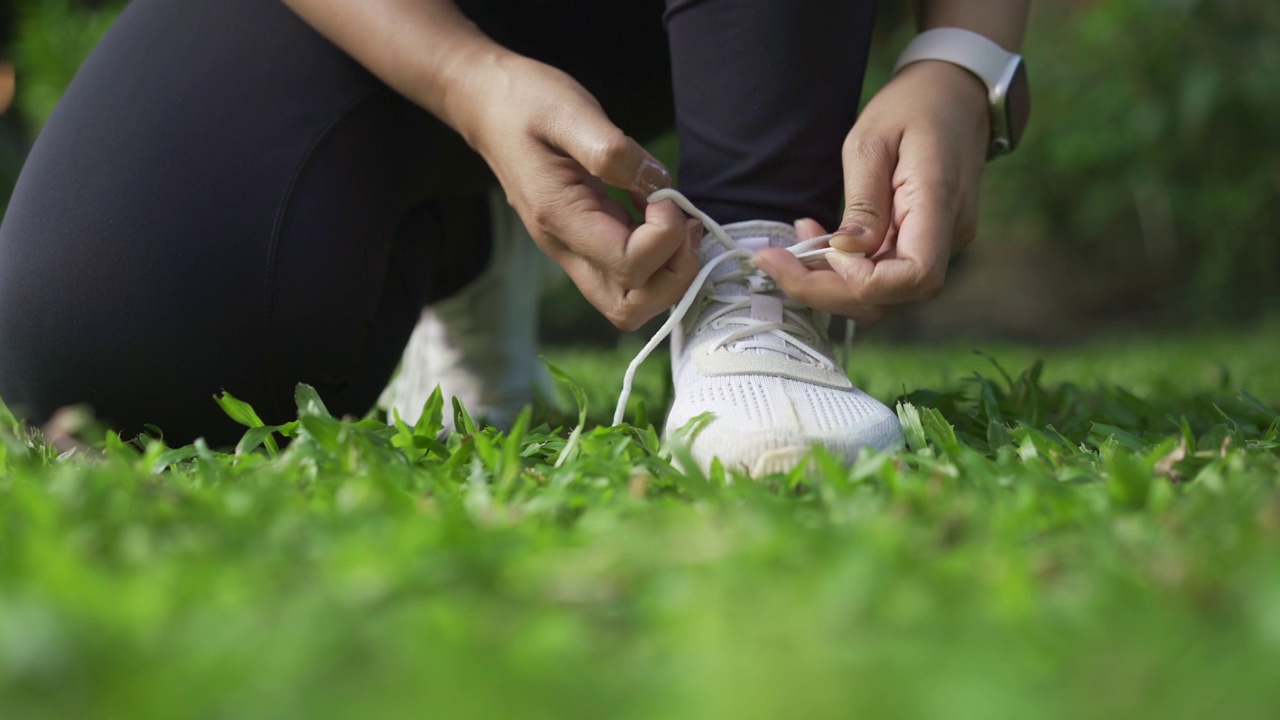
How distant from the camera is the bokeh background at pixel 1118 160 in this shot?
400 cm

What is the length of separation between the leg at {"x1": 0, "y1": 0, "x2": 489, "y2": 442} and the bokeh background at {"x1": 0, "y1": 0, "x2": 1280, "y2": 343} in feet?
8.54

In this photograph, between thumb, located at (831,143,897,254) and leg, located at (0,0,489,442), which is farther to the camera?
leg, located at (0,0,489,442)

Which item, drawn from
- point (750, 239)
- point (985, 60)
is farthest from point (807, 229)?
point (985, 60)

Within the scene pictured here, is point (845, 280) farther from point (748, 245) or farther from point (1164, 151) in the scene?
point (1164, 151)

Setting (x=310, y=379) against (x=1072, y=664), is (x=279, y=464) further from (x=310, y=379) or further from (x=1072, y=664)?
(x=1072, y=664)

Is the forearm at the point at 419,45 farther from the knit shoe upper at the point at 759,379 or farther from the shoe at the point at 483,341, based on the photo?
the shoe at the point at 483,341

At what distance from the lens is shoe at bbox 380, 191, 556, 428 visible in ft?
4.93

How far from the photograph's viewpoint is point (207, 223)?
1090 mm

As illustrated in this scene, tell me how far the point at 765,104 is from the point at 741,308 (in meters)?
0.18

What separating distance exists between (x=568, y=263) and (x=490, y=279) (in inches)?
22.4

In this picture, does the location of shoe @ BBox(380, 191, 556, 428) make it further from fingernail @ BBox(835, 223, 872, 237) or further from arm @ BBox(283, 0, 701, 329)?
fingernail @ BBox(835, 223, 872, 237)

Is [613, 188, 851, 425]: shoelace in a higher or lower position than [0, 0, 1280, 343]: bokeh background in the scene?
higher

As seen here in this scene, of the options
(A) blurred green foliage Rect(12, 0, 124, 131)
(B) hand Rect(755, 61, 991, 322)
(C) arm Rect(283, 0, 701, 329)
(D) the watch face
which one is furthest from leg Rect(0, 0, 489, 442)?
(A) blurred green foliage Rect(12, 0, 124, 131)

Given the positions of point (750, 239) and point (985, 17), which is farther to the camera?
point (985, 17)
